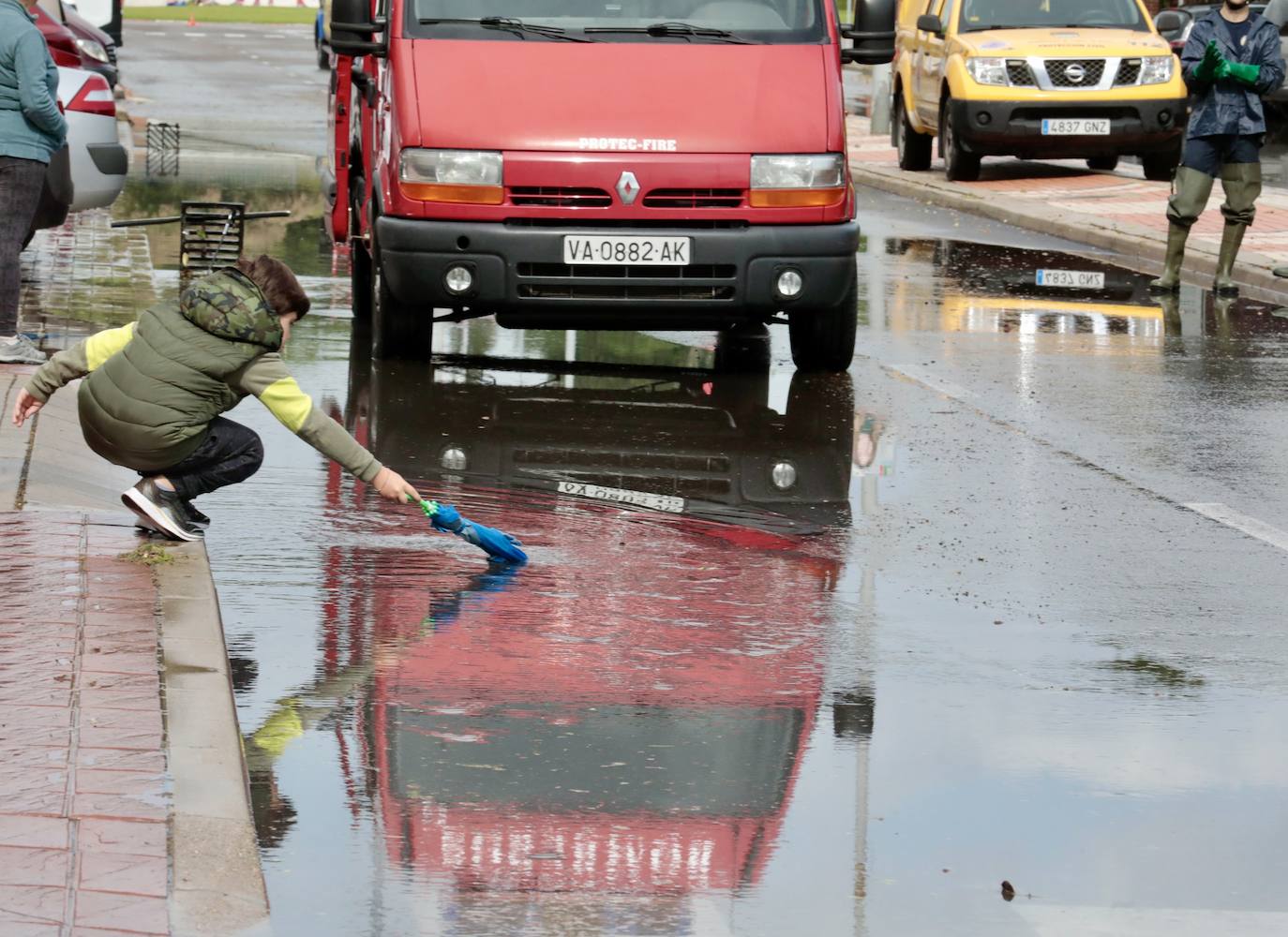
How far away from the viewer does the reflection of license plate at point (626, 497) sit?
328 inches

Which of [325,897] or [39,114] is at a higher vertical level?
[39,114]

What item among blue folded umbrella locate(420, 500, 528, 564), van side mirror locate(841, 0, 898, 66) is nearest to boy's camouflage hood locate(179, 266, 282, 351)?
blue folded umbrella locate(420, 500, 528, 564)

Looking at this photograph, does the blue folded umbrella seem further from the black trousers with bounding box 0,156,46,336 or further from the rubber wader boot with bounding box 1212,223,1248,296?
the rubber wader boot with bounding box 1212,223,1248,296

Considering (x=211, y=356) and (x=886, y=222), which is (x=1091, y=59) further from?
(x=211, y=356)

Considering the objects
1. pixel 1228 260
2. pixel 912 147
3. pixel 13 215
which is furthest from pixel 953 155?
pixel 13 215

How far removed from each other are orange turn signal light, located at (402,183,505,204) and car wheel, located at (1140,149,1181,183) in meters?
13.6

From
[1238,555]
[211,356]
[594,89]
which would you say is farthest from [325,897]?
[594,89]

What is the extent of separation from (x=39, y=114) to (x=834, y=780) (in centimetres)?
623

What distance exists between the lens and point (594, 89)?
10.9 metres

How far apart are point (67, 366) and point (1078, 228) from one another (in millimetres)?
13081

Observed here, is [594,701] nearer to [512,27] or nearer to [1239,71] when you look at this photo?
[512,27]

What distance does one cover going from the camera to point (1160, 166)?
23.3 metres

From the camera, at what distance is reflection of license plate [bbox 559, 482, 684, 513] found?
832 centimetres

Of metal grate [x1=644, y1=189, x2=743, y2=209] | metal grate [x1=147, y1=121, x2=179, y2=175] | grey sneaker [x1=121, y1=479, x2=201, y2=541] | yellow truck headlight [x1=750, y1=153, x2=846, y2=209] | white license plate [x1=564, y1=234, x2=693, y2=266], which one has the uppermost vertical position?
yellow truck headlight [x1=750, y1=153, x2=846, y2=209]
